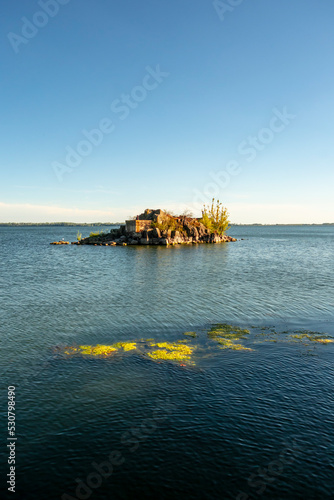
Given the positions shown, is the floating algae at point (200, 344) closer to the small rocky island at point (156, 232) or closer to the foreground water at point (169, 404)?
the foreground water at point (169, 404)

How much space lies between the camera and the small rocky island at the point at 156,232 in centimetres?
11650

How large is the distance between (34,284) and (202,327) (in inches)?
1075

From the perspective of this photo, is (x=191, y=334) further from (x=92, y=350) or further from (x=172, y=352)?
(x=92, y=350)

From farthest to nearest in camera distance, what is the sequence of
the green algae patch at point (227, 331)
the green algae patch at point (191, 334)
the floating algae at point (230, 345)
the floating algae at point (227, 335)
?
the green algae patch at point (191, 334) → the green algae patch at point (227, 331) → the floating algae at point (227, 335) → the floating algae at point (230, 345)

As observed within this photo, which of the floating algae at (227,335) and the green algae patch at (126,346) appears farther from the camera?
the floating algae at (227,335)

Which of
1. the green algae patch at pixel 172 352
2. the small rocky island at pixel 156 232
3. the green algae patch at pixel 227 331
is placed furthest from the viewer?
the small rocky island at pixel 156 232

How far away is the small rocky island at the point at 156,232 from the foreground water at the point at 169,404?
80.8m

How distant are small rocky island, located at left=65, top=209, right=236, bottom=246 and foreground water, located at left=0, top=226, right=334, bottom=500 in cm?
8079

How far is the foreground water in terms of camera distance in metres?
12.2

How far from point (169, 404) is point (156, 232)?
10142 cm

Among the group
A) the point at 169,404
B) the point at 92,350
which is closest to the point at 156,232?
the point at 92,350

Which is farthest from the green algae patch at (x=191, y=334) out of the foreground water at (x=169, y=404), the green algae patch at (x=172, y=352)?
the green algae patch at (x=172, y=352)

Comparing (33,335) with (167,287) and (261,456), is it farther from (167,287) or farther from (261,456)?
(167,287)

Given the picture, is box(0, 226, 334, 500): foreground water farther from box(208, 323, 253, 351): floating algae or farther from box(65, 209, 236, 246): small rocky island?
box(65, 209, 236, 246): small rocky island
